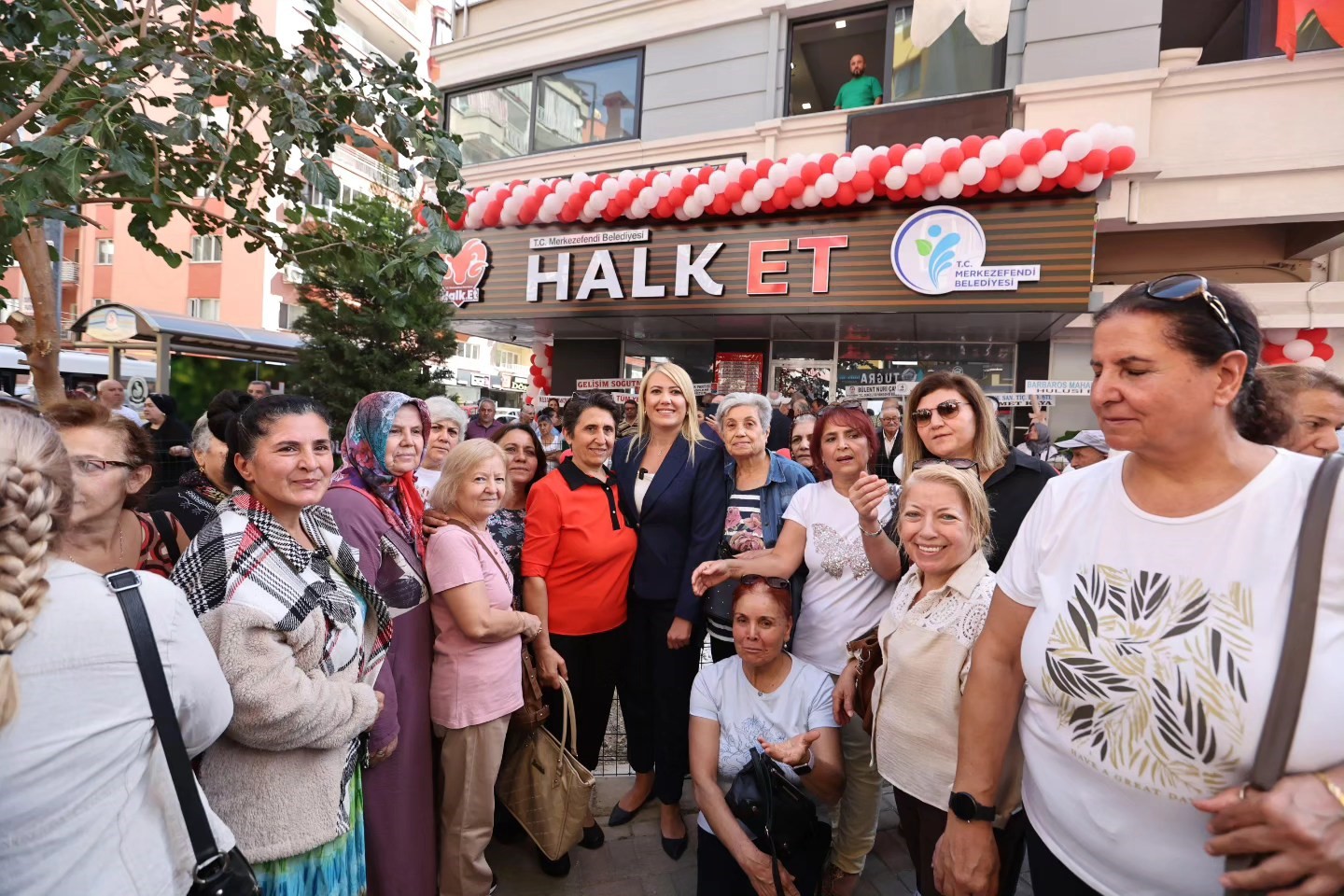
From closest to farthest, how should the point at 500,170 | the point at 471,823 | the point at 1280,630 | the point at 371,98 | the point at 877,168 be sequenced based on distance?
the point at 1280,630 < the point at 471,823 < the point at 371,98 < the point at 877,168 < the point at 500,170

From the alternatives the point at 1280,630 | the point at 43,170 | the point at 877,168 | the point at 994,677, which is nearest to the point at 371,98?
the point at 43,170

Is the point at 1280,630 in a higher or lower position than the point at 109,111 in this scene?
lower

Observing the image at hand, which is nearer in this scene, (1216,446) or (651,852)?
(1216,446)

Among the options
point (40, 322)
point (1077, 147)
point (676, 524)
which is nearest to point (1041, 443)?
point (1077, 147)

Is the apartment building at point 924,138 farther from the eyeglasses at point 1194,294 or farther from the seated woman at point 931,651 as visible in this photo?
the eyeglasses at point 1194,294

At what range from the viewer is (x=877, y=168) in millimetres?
6633

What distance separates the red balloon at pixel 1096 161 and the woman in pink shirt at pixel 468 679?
6.46m

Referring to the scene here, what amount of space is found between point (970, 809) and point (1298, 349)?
8.85 m

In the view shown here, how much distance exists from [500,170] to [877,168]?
7047 mm

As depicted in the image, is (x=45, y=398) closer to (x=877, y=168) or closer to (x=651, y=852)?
(x=651, y=852)

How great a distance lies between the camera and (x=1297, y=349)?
723cm

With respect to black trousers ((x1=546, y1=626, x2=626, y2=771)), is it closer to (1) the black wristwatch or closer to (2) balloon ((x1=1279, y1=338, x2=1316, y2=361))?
(1) the black wristwatch

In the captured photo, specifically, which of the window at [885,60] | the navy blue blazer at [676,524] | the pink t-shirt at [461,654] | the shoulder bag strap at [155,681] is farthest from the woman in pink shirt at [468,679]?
the window at [885,60]

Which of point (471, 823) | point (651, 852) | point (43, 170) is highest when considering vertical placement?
point (43, 170)
